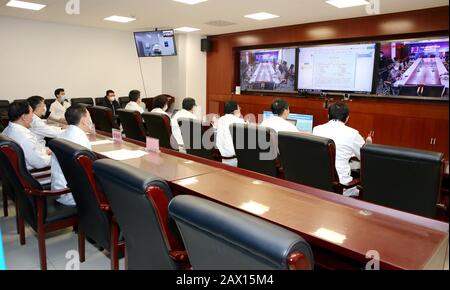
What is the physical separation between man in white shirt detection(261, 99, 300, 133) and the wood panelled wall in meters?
1.91

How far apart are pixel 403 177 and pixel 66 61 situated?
24.3 feet

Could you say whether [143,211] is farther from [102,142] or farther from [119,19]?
[119,19]

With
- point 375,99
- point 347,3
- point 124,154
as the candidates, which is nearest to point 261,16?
point 347,3

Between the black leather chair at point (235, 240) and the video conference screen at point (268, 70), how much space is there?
638cm

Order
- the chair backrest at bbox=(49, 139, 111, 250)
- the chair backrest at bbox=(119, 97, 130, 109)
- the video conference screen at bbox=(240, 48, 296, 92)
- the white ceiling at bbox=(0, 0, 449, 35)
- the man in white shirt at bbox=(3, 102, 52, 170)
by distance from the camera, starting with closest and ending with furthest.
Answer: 1. the chair backrest at bbox=(49, 139, 111, 250)
2. the man in white shirt at bbox=(3, 102, 52, 170)
3. the white ceiling at bbox=(0, 0, 449, 35)
4. the video conference screen at bbox=(240, 48, 296, 92)
5. the chair backrest at bbox=(119, 97, 130, 109)

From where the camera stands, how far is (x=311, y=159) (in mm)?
2436

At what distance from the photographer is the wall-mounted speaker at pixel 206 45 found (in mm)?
8273

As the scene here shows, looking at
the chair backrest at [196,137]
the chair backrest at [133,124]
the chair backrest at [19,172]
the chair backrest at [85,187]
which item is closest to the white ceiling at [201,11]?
the chair backrest at [133,124]

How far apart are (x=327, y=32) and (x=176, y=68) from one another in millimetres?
3875

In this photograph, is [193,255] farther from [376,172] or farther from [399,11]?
[399,11]

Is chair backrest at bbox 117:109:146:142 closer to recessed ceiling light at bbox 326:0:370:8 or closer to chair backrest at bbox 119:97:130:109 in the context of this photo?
recessed ceiling light at bbox 326:0:370:8

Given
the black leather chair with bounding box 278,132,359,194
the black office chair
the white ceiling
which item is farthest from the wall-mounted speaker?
the black leather chair with bounding box 278,132,359,194

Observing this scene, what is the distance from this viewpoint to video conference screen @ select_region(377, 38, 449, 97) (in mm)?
4992

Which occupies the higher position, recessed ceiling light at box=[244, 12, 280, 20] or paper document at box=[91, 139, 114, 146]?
recessed ceiling light at box=[244, 12, 280, 20]
